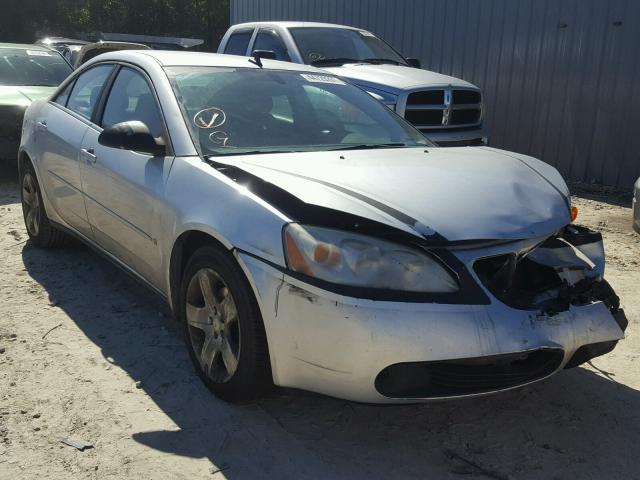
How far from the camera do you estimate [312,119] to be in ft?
12.6

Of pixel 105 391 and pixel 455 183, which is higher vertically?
pixel 455 183

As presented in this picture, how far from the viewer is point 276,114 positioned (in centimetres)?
372

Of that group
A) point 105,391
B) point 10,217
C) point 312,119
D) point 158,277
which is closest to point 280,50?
point 10,217

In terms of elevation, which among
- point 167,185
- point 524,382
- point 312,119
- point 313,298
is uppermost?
point 312,119

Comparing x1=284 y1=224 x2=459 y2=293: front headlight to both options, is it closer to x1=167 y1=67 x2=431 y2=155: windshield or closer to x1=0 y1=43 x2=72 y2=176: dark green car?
x1=167 y1=67 x2=431 y2=155: windshield

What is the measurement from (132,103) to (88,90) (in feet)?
2.64

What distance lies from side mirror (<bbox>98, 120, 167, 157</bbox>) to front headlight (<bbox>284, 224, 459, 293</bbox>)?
120 cm

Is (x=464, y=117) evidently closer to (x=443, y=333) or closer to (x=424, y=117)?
(x=424, y=117)

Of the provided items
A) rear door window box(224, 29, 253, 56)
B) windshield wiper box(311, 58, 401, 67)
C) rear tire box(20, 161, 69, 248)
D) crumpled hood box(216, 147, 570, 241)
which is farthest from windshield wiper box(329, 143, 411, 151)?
rear door window box(224, 29, 253, 56)

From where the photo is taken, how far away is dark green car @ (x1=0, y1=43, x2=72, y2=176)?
7809 millimetres

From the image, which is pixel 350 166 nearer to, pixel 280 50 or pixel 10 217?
pixel 10 217

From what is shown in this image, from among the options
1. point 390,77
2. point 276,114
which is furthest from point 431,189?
point 390,77

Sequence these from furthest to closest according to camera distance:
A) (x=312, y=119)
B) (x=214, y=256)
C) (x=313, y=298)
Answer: (x=312, y=119), (x=214, y=256), (x=313, y=298)

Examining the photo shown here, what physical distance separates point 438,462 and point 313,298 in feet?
2.87
